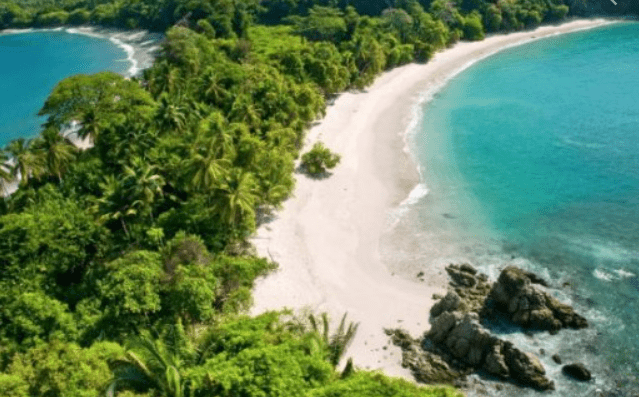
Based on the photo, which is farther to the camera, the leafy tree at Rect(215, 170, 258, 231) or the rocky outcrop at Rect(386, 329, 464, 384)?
the leafy tree at Rect(215, 170, 258, 231)

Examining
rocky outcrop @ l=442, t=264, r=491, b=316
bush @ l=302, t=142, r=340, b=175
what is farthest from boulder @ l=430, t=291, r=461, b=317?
bush @ l=302, t=142, r=340, b=175

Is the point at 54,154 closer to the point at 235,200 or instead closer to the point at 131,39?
the point at 235,200

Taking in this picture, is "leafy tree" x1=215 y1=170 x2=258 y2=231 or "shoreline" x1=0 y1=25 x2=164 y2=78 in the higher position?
"shoreline" x1=0 y1=25 x2=164 y2=78

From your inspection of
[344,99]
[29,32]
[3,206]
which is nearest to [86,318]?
[3,206]

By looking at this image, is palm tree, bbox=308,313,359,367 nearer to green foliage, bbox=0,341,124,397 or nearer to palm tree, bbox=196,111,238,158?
green foliage, bbox=0,341,124,397

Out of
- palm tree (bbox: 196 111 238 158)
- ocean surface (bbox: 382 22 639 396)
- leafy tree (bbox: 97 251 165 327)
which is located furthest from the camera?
palm tree (bbox: 196 111 238 158)

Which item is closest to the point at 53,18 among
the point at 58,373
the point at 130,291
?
the point at 130,291
